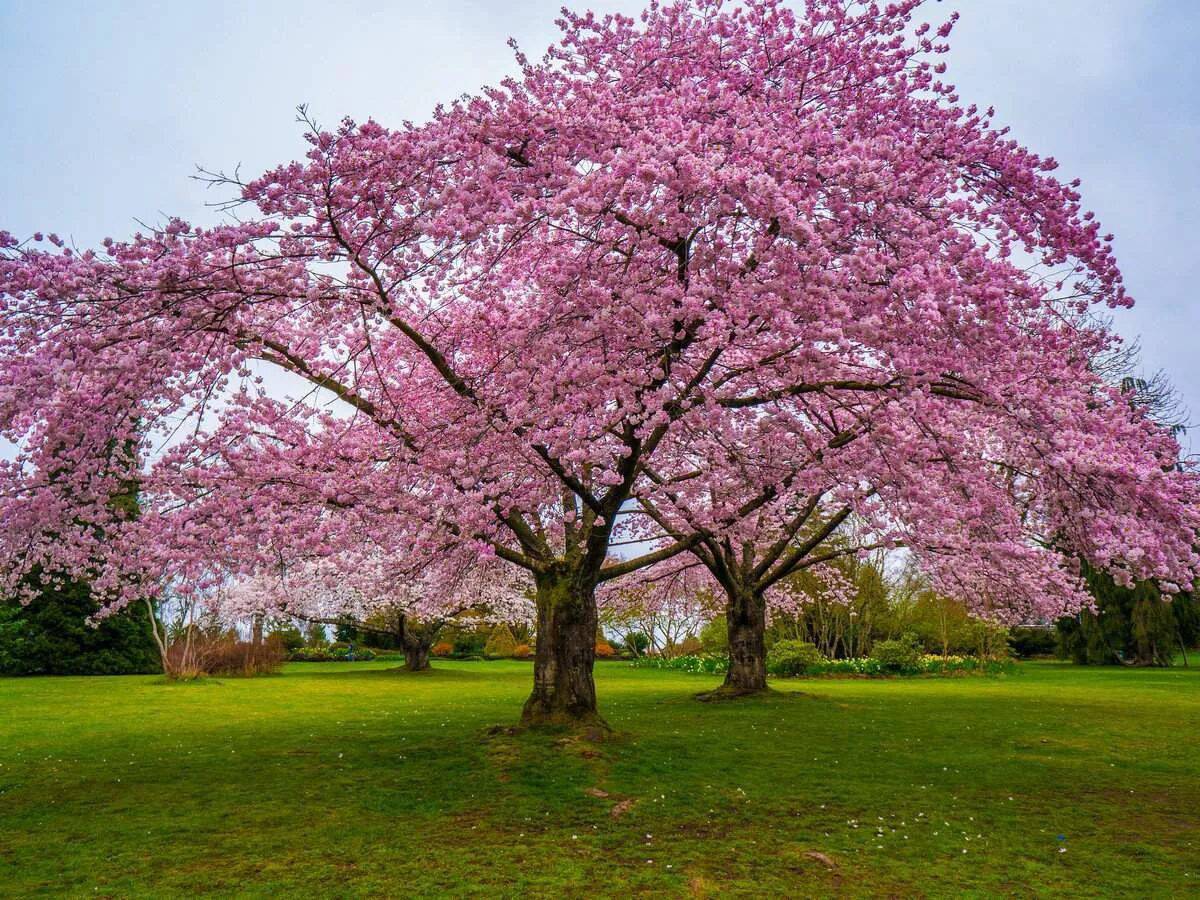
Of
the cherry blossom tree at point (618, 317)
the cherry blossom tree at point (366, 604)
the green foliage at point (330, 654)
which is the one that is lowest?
the green foliage at point (330, 654)

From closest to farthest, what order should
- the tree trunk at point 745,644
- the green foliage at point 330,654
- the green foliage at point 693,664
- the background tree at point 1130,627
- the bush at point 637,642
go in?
the tree trunk at point 745,644 < the background tree at point 1130,627 < the green foliage at point 693,664 < the green foliage at point 330,654 < the bush at point 637,642

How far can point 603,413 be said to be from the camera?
9578 mm

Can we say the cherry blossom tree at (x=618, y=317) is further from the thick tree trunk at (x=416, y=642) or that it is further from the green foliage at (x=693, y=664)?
the green foliage at (x=693, y=664)

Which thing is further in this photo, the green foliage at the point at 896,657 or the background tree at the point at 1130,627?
the background tree at the point at 1130,627

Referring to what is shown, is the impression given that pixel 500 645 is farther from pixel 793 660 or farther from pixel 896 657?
pixel 896 657

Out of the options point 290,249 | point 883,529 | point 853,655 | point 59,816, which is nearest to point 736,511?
point 883,529

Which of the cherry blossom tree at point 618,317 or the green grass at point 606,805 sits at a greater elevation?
the cherry blossom tree at point 618,317

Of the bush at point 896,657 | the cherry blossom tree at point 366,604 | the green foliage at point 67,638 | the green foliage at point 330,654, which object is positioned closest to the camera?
the cherry blossom tree at point 366,604

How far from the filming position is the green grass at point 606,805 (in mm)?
6410

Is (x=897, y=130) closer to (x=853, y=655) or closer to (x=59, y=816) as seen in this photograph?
(x=59, y=816)

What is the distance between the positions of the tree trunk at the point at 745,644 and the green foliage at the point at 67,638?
82.6 feet

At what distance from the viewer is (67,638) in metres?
34.0

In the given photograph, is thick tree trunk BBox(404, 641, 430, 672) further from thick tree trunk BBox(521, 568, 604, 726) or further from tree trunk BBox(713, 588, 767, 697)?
thick tree trunk BBox(521, 568, 604, 726)

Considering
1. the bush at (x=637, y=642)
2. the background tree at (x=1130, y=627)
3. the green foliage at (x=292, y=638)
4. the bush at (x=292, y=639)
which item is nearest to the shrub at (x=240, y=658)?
the green foliage at (x=292, y=638)
